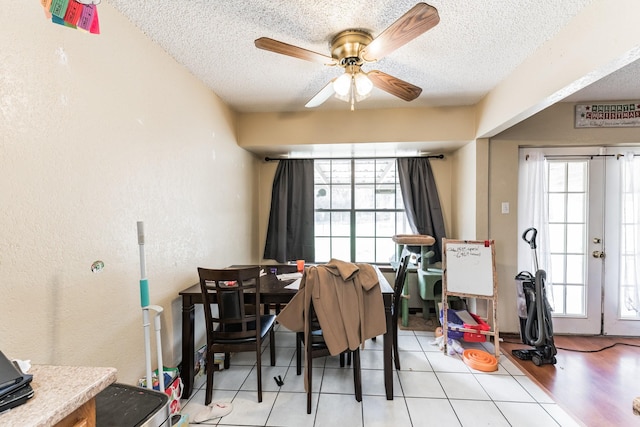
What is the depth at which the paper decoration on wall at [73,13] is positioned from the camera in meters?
1.07

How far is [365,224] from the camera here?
3.94 meters

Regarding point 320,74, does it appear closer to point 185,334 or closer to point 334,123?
point 334,123

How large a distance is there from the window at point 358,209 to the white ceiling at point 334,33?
4.45 feet

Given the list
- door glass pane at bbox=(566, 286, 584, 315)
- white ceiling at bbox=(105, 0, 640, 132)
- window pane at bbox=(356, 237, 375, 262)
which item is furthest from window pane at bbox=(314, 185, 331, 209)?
door glass pane at bbox=(566, 286, 584, 315)

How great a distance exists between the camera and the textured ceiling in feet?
5.01

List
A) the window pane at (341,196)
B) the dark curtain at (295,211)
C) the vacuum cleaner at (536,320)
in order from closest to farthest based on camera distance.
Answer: the vacuum cleaner at (536,320)
the dark curtain at (295,211)
the window pane at (341,196)

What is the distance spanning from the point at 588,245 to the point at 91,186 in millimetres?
4270

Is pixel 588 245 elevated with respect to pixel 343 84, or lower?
lower

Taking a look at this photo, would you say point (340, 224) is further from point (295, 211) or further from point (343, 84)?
point (343, 84)

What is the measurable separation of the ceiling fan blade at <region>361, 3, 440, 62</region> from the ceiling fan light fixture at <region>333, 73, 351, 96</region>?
6.1 inches

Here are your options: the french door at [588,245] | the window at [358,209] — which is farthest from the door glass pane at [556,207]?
the window at [358,209]

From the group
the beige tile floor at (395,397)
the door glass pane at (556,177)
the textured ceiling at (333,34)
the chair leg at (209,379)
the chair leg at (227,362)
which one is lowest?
the beige tile floor at (395,397)

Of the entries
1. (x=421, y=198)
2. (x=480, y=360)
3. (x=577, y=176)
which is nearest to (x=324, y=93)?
(x=421, y=198)

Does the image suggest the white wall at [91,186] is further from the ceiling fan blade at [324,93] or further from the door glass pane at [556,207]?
the door glass pane at [556,207]
